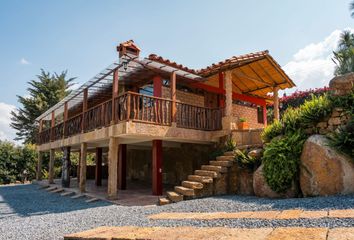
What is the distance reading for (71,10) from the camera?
8883 mm

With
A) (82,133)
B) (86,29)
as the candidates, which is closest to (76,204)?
(82,133)

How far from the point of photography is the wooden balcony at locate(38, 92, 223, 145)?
31.0 ft

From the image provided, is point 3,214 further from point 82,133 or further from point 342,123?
point 342,123

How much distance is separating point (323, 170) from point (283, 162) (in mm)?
956

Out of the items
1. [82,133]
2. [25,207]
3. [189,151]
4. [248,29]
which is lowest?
[25,207]

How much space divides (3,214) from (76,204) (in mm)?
2181

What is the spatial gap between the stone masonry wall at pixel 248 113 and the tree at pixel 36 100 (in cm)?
2506

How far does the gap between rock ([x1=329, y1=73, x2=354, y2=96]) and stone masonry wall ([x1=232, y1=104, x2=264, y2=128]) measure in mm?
7251

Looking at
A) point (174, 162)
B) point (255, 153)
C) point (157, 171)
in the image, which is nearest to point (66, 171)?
point (174, 162)

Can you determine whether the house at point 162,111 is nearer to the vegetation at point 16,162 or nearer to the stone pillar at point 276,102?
the stone pillar at point 276,102

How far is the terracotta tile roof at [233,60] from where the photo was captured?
11031 mm

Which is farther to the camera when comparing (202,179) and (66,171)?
(66,171)

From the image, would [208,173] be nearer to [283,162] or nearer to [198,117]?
[283,162]

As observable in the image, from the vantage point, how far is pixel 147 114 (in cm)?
1013
